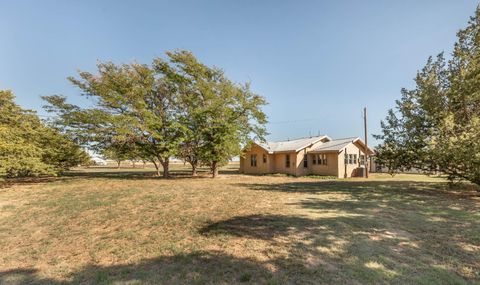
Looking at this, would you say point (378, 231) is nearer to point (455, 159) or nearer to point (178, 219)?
point (178, 219)

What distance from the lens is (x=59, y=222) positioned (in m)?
7.66

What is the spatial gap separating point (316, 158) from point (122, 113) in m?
19.1

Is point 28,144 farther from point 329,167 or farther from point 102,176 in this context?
point 329,167

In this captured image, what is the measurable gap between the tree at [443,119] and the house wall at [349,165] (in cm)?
1050

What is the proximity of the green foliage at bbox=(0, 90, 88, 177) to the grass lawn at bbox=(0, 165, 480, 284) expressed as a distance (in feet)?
22.0

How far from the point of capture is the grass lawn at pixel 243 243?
428 cm

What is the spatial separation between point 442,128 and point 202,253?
12.2 metres

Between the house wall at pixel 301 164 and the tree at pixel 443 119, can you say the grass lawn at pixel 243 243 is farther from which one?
the house wall at pixel 301 164

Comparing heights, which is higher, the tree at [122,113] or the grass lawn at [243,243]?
the tree at [122,113]

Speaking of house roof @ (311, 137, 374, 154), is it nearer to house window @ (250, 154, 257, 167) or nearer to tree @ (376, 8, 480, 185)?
house window @ (250, 154, 257, 167)

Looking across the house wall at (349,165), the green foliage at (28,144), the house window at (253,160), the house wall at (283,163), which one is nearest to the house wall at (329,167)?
the house wall at (349,165)

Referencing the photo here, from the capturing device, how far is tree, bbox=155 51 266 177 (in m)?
20.5

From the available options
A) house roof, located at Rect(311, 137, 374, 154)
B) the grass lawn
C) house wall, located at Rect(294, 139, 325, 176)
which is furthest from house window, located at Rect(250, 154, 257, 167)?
the grass lawn

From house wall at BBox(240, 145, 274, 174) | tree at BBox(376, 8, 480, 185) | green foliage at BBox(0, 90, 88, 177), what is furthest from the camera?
house wall at BBox(240, 145, 274, 174)
